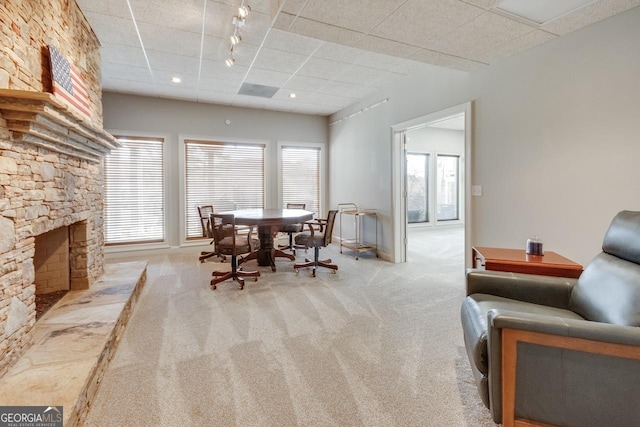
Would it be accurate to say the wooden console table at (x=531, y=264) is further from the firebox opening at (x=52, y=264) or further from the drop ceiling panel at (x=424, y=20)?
the firebox opening at (x=52, y=264)

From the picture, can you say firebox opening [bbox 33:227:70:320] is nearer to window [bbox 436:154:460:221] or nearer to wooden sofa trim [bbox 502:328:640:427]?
wooden sofa trim [bbox 502:328:640:427]

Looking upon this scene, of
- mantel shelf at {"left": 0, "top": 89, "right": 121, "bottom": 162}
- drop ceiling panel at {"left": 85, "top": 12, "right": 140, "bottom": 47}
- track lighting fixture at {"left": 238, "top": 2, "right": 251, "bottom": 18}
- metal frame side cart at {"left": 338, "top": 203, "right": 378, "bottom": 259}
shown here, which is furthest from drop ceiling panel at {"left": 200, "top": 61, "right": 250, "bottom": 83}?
metal frame side cart at {"left": 338, "top": 203, "right": 378, "bottom": 259}

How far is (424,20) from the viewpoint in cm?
243

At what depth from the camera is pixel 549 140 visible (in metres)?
2.82

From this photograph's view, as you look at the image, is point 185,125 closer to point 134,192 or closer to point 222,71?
point 134,192

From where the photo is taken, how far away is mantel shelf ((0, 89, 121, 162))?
5.34 ft

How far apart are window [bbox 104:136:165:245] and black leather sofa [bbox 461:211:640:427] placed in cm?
545

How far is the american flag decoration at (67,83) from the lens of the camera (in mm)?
2207

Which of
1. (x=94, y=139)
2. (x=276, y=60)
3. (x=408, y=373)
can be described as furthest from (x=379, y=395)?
(x=276, y=60)

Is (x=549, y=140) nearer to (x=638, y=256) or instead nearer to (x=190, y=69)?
(x=638, y=256)

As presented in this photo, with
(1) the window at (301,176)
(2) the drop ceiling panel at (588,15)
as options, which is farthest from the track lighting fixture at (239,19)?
(1) the window at (301,176)

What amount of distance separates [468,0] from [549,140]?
59.3 inches

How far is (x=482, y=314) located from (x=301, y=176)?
17.5 feet
